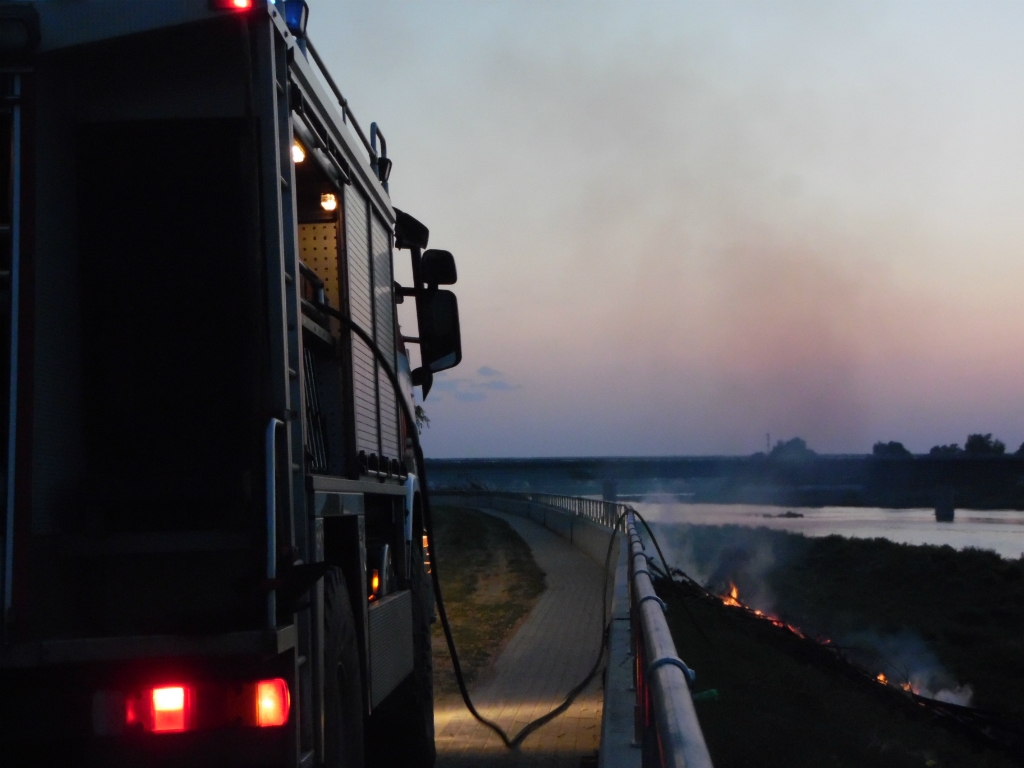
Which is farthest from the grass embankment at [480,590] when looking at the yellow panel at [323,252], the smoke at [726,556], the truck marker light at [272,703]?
the smoke at [726,556]

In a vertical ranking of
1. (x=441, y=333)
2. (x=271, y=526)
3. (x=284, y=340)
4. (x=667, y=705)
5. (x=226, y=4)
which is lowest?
(x=667, y=705)

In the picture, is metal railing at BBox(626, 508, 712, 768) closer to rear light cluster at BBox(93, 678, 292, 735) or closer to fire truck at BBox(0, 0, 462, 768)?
fire truck at BBox(0, 0, 462, 768)

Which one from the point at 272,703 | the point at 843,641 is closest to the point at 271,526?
the point at 272,703

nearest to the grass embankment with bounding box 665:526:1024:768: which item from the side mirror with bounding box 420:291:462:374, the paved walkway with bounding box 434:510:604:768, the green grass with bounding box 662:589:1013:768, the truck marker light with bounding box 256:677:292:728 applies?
the green grass with bounding box 662:589:1013:768

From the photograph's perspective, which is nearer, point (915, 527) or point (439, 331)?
point (439, 331)

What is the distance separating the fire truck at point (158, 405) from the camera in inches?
152

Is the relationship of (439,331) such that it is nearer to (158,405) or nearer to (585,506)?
(158,405)

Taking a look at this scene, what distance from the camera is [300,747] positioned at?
411 centimetres

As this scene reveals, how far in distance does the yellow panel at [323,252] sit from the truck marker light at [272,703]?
2360 millimetres

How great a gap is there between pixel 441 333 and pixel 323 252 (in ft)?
6.96

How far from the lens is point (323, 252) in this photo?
19.4 ft

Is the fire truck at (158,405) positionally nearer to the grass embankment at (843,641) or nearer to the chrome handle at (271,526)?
the chrome handle at (271,526)

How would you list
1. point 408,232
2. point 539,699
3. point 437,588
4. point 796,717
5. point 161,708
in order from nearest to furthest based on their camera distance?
1. point 161,708
2. point 437,588
3. point 408,232
4. point 796,717
5. point 539,699

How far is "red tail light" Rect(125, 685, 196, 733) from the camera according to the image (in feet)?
12.5
